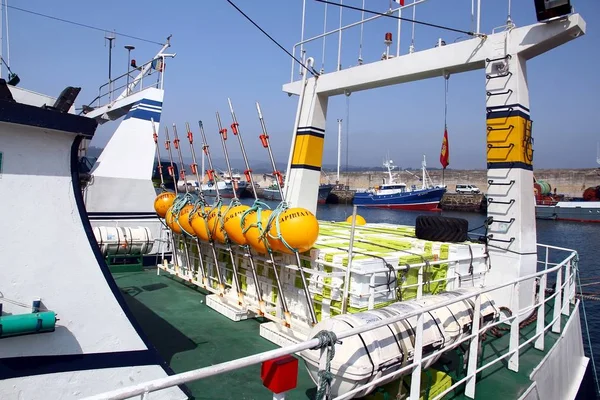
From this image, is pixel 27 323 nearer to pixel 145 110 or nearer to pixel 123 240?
pixel 123 240

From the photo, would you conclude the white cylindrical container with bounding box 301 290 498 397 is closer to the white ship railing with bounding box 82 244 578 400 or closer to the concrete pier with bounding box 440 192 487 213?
the white ship railing with bounding box 82 244 578 400

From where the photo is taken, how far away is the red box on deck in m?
2.37

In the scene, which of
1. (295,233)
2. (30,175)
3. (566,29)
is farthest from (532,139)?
(30,175)

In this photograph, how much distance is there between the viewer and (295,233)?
16.7 ft

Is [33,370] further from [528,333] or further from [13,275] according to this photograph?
[528,333]

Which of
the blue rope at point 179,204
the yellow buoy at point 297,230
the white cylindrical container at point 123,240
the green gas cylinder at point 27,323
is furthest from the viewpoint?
the white cylindrical container at point 123,240

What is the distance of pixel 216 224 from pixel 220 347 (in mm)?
2003

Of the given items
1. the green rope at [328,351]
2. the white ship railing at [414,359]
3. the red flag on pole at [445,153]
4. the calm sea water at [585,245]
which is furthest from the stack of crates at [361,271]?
the calm sea water at [585,245]

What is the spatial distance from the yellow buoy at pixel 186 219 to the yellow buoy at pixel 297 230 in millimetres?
2604

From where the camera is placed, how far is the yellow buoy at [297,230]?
5.11 m

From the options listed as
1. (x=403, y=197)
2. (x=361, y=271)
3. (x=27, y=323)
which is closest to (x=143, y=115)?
(x=361, y=271)

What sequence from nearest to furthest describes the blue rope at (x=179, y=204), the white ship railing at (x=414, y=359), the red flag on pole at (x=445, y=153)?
the white ship railing at (x=414, y=359), the blue rope at (x=179, y=204), the red flag on pole at (x=445, y=153)

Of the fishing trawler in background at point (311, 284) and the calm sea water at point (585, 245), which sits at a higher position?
the fishing trawler in background at point (311, 284)

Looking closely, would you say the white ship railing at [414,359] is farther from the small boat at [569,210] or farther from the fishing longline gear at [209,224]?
the small boat at [569,210]
